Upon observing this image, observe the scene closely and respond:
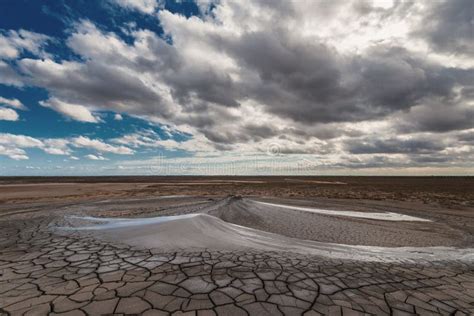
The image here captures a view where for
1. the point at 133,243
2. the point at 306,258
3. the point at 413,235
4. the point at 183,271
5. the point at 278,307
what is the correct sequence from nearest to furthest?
the point at 278,307
the point at 183,271
the point at 306,258
the point at 133,243
the point at 413,235

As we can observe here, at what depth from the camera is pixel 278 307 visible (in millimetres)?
3154

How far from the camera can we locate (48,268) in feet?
13.9

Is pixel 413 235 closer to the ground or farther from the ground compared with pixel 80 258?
closer to the ground

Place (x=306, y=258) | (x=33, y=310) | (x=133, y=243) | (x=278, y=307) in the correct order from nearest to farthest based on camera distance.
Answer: (x=33, y=310), (x=278, y=307), (x=306, y=258), (x=133, y=243)

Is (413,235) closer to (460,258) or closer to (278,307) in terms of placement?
(460,258)

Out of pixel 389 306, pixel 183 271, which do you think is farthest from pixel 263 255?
pixel 389 306

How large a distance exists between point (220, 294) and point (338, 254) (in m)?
3.85

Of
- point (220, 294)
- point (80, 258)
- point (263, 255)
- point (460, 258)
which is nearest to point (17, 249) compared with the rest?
point (80, 258)

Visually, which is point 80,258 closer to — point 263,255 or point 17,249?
point 17,249

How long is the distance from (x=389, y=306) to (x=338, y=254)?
2864mm

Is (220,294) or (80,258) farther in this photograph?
(80,258)

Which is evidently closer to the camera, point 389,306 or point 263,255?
point 389,306

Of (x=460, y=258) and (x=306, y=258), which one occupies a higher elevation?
(x=306, y=258)

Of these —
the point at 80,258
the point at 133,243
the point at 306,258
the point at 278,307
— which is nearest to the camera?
the point at 278,307
